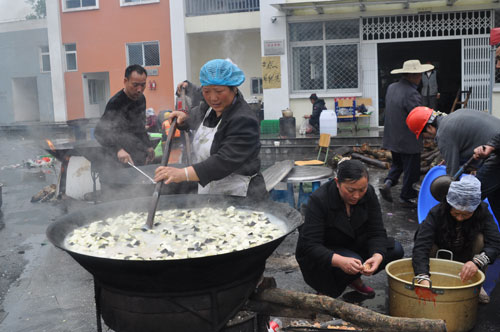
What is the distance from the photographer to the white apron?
3252 mm

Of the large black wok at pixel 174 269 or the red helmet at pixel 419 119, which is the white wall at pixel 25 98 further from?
the large black wok at pixel 174 269

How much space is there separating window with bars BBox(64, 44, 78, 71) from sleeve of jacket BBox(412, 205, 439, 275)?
64.8 feet

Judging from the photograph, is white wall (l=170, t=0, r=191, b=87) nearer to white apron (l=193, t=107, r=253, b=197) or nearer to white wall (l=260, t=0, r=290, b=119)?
white wall (l=260, t=0, r=290, b=119)

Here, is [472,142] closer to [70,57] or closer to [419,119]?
[419,119]

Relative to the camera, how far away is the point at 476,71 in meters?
14.0

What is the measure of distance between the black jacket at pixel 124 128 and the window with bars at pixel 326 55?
10.5 m

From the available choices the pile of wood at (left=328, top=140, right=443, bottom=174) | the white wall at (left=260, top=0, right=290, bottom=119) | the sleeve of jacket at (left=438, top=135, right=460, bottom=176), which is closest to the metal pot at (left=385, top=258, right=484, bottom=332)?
the sleeve of jacket at (left=438, top=135, right=460, bottom=176)

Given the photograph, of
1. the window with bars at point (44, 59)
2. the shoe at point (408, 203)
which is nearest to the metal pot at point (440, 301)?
the shoe at point (408, 203)

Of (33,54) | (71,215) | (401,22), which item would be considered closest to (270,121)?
(401,22)

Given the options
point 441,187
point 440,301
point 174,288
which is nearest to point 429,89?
point 441,187

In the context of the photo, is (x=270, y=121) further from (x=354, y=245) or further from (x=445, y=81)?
(x=354, y=245)

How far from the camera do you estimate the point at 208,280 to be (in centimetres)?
233

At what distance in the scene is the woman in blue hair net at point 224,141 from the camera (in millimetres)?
2840

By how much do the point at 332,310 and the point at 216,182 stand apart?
1301 mm
